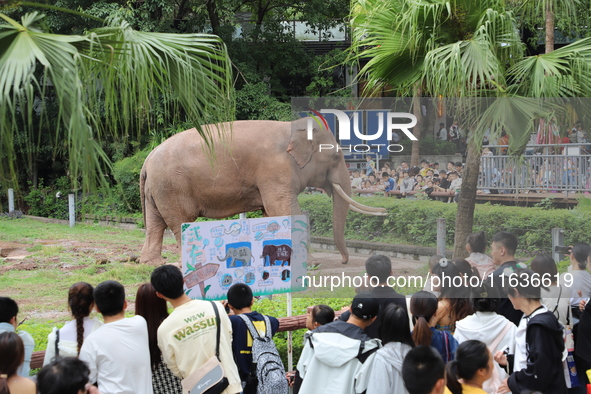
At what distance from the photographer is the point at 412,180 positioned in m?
5.93

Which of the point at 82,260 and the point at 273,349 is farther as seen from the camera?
the point at 82,260

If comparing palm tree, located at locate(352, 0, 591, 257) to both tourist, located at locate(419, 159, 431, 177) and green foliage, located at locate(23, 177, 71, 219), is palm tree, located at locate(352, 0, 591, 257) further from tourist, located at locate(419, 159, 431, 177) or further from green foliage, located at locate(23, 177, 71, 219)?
green foliage, located at locate(23, 177, 71, 219)

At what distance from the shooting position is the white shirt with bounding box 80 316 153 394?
3.53 meters

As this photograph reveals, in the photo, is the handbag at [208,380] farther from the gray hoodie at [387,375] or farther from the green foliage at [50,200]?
the green foliage at [50,200]

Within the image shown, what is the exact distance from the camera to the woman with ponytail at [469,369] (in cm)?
328

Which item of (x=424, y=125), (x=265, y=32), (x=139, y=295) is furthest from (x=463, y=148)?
(x=265, y=32)

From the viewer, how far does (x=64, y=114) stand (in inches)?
141

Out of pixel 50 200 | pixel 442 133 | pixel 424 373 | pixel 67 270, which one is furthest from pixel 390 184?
Result: pixel 50 200

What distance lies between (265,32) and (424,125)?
40.4ft

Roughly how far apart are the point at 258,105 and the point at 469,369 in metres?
13.0

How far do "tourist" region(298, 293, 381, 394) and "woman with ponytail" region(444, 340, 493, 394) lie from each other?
44cm

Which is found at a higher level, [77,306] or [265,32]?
[265,32]

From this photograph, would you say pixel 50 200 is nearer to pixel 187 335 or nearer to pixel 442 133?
pixel 442 133

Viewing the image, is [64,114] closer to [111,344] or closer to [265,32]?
[111,344]
